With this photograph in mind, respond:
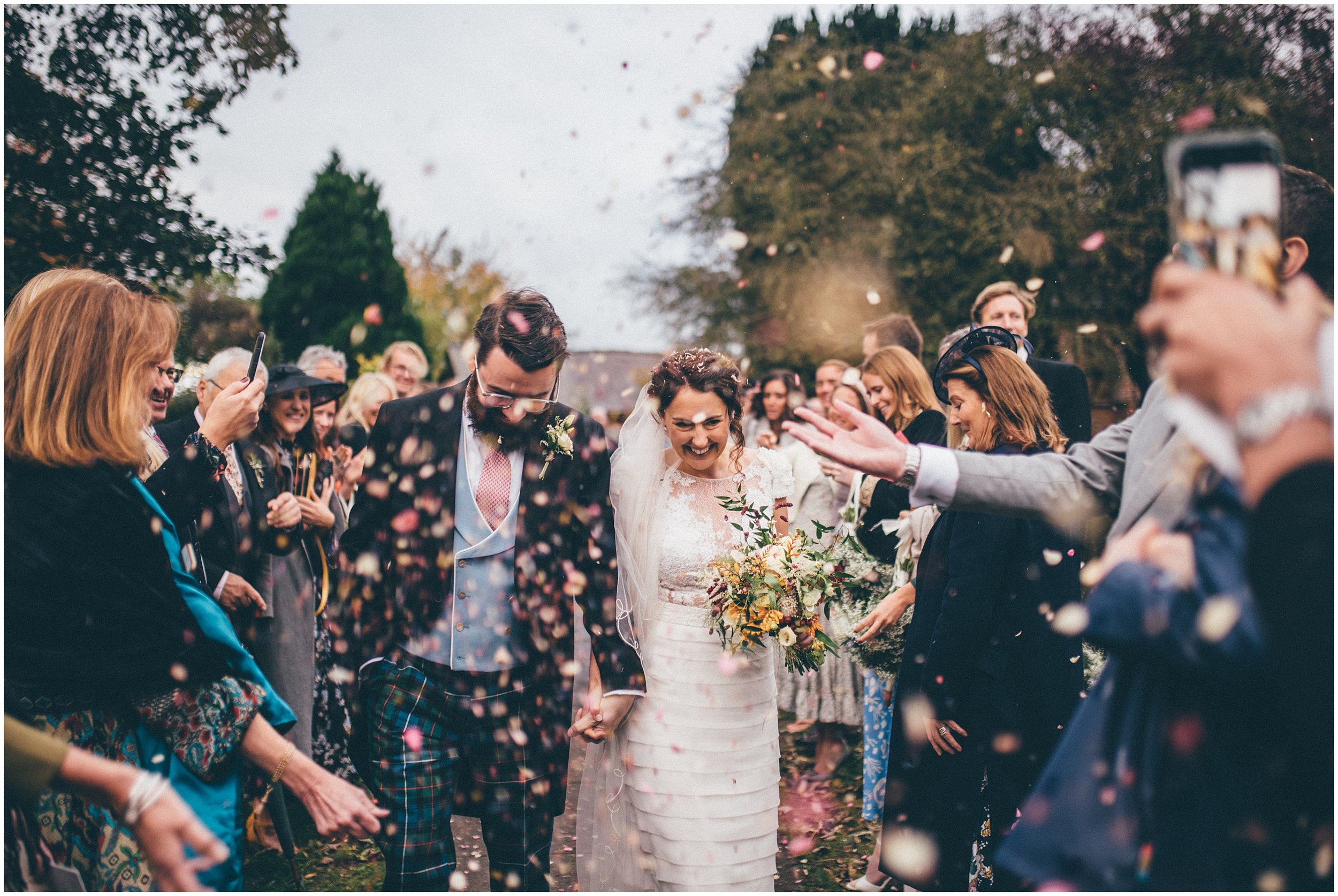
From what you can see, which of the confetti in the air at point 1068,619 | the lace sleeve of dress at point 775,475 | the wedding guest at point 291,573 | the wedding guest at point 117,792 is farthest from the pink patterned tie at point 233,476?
the confetti in the air at point 1068,619

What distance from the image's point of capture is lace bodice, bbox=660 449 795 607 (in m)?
3.65

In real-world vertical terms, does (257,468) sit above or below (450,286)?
below

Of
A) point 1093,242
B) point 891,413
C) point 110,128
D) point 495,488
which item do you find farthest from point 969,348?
point 1093,242

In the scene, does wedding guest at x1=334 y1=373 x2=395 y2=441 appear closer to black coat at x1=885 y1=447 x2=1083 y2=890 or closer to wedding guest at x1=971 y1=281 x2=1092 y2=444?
wedding guest at x1=971 y1=281 x2=1092 y2=444

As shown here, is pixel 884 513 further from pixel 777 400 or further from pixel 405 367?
pixel 405 367

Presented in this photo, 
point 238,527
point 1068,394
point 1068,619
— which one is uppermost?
point 1068,394

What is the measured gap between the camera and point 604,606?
331 cm

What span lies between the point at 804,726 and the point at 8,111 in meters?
7.18

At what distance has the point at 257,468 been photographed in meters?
4.59

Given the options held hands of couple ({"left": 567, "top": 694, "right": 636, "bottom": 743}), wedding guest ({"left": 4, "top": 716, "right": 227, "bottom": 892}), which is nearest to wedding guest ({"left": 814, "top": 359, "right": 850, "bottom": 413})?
held hands of couple ({"left": 567, "top": 694, "right": 636, "bottom": 743})

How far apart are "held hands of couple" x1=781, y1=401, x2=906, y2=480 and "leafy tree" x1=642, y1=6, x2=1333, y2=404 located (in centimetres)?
1026

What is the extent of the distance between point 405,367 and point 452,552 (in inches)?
182

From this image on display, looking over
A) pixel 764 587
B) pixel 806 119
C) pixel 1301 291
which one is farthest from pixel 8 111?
pixel 806 119

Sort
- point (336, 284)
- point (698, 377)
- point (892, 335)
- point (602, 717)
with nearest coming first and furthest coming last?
point (602, 717)
point (698, 377)
point (892, 335)
point (336, 284)
